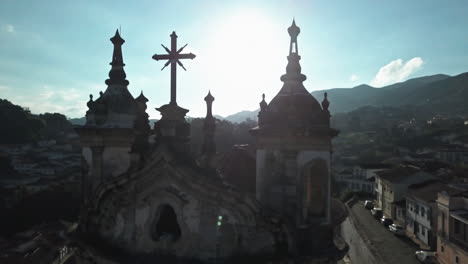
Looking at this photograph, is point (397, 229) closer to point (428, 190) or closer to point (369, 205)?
point (428, 190)

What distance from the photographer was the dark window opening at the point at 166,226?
30.0 feet

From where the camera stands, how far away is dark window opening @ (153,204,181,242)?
30.0 ft

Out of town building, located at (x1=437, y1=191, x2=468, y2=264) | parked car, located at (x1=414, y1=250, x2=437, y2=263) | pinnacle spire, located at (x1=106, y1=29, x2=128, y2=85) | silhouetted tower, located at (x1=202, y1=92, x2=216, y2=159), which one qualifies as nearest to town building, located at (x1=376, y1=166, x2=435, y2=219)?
parked car, located at (x1=414, y1=250, x2=437, y2=263)

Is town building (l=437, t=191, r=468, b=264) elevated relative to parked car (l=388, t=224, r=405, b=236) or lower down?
elevated

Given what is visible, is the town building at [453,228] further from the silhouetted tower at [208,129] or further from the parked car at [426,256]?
the silhouetted tower at [208,129]

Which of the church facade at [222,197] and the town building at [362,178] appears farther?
the town building at [362,178]

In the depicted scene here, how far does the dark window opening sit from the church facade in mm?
30

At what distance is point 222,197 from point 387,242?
33581 millimetres

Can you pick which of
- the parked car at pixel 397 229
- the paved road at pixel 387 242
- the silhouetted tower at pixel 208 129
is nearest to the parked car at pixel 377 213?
the paved road at pixel 387 242

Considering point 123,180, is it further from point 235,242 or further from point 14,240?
point 14,240

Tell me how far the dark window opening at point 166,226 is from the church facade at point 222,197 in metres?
0.03

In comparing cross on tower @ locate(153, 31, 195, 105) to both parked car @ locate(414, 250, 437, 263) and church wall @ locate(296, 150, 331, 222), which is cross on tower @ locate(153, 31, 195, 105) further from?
parked car @ locate(414, 250, 437, 263)

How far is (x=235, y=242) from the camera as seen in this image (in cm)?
858

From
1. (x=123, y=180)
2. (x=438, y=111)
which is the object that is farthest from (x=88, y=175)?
(x=438, y=111)
